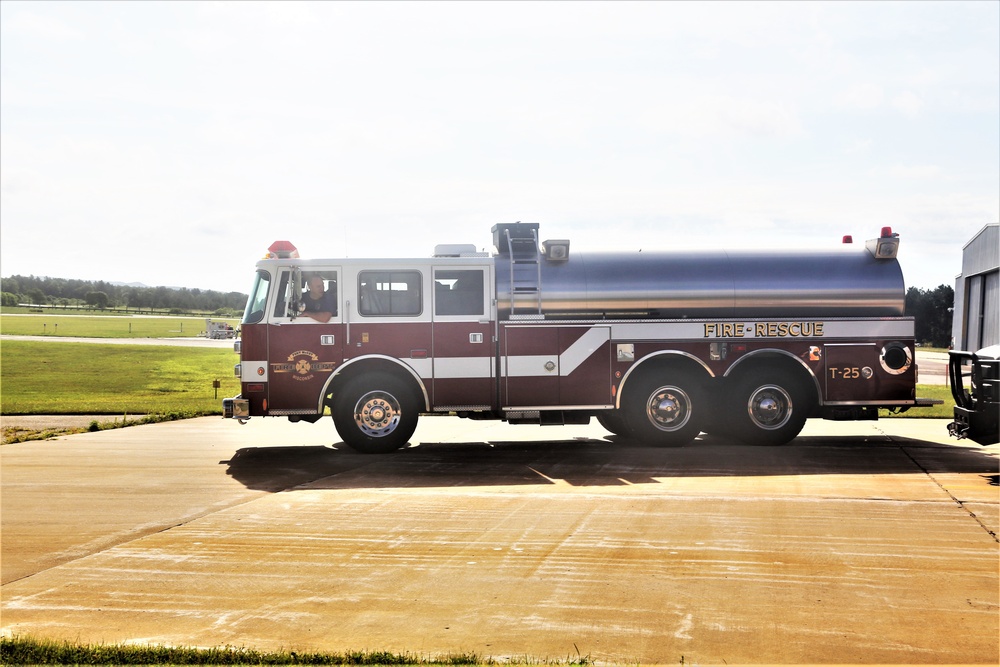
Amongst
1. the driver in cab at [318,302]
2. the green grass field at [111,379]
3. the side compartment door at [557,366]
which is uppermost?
the driver in cab at [318,302]

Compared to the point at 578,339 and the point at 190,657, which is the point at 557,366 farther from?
the point at 190,657

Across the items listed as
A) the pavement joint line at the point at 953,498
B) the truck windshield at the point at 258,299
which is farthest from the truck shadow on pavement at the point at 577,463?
the truck windshield at the point at 258,299

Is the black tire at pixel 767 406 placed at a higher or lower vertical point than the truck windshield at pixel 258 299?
lower

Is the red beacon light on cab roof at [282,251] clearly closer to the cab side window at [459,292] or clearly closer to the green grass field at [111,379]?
the cab side window at [459,292]

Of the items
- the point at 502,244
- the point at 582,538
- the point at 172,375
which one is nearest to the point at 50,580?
the point at 582,538

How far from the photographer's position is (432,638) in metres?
5.38

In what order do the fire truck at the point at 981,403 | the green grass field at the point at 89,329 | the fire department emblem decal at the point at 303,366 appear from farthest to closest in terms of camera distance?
the green grass field at the point at 89,329 < the fire department emblem decal at the point at 303,366 < the fire truck at the point at 981,403

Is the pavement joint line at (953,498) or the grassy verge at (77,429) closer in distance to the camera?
the pavement joint line at (953,498)

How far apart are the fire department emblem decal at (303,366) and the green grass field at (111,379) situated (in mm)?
8570

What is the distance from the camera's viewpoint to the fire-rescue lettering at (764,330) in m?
13.5

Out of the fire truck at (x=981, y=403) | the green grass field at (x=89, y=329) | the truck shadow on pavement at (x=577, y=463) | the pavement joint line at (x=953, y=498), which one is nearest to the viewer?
the pavement joint line at (x=953, y=498)

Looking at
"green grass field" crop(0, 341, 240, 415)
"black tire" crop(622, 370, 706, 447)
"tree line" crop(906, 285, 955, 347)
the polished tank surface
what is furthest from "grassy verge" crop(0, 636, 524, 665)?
"tree line" crop(906, 285, 955, 347)

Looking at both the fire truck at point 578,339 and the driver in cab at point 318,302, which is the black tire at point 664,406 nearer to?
the fire truck at point 578,339

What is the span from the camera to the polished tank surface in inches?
527
